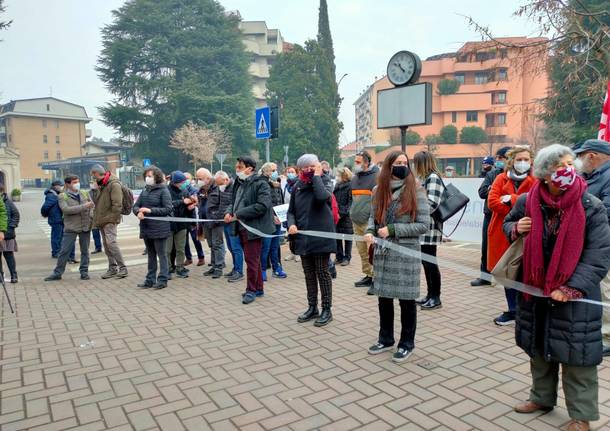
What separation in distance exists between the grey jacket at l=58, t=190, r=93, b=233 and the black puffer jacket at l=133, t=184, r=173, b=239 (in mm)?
1474

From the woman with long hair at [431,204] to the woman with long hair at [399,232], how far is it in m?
1.54

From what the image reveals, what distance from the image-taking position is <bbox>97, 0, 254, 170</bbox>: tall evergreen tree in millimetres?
50938

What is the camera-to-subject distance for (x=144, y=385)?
12.9ft

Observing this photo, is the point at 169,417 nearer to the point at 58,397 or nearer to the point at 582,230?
the point at 58,397

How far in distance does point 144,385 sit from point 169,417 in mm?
673

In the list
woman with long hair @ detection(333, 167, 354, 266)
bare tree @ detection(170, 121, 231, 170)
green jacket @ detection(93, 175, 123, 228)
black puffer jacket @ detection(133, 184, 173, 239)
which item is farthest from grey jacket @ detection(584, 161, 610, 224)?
bare tree @ detection(170, 121, 231, 170)

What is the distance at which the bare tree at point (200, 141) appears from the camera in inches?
1859

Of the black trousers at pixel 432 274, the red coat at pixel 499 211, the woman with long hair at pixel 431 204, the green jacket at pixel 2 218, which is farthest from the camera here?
the green jacket at pixel 2 218

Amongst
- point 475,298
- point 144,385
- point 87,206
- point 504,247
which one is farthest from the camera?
point 87,206

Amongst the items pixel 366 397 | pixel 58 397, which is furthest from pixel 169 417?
pixel 366 397

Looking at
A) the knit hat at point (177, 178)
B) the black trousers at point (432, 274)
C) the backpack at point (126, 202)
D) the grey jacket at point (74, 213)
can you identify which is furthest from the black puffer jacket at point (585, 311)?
the grey jacket at point (74, 213)

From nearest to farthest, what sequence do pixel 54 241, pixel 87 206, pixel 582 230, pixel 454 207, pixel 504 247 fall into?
pixel 582 230 → pixel 504 247 → pixel 454 207 → pixel 87 206 → pixel 54 241

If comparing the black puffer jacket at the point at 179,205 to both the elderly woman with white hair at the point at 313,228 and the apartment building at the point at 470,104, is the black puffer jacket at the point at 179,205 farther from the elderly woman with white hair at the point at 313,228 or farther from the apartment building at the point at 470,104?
the apartment building at the point at 470,104

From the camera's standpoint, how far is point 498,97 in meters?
68.9
